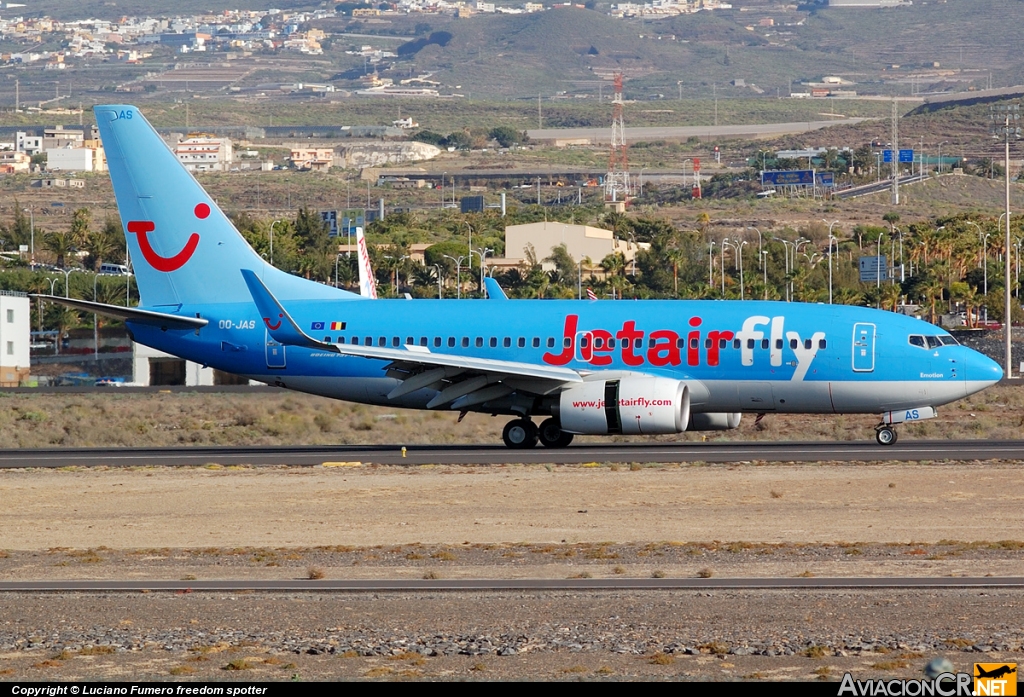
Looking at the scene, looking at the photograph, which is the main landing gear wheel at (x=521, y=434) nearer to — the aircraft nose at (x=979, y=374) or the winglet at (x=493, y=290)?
the winglet at (x=493, y=290)

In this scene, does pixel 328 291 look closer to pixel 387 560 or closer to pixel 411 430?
pixel 411 430

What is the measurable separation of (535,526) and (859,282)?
104 metres

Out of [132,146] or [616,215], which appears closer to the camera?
[132,146]

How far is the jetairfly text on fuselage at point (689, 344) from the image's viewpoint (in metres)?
35.1

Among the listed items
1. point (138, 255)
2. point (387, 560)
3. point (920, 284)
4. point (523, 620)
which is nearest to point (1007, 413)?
point (138, 255)

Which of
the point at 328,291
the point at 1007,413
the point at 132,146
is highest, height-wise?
the point at 132,146

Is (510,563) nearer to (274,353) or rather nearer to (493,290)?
(274,353)

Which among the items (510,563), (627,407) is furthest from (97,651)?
(627,407)

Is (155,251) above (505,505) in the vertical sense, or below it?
above

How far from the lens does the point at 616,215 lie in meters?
165

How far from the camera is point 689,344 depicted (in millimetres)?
35344

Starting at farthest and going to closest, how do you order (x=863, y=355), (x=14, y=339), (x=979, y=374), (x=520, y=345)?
(x=14, y=339), (x=520, y=345), (x=863, y=355), (x=979, y=374)

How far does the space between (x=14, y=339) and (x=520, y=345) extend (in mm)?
60427

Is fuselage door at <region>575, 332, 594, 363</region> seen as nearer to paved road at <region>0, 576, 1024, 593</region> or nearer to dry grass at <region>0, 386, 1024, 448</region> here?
dry grass at <region>0, 386, 1024, 448</region>
